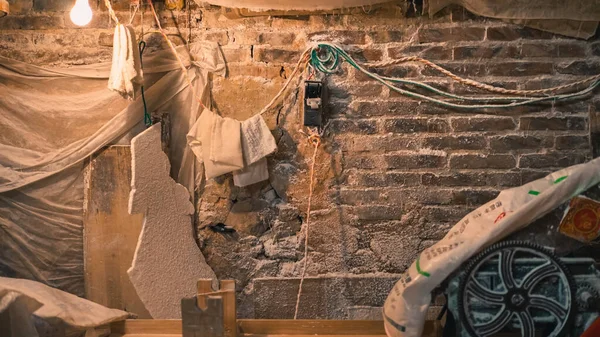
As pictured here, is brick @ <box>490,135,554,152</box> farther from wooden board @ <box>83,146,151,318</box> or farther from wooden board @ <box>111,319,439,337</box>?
wooden board @ <box>83,146,151,318</box>

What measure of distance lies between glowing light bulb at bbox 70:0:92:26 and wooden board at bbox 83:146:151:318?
Result: 0.60 metres

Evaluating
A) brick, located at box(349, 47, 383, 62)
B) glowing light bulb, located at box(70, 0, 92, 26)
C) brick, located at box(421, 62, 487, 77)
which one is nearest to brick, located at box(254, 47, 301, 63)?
brick, located at box(349, 47, 383, 62)

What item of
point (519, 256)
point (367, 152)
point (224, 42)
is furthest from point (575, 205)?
point (224, 42)

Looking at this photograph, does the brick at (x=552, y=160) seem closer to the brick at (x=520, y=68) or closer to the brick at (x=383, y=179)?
the brick at (x=520, y=68)

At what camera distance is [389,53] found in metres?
2.77

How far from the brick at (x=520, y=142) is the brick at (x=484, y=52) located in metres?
0.38

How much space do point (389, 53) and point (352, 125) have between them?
377 mm

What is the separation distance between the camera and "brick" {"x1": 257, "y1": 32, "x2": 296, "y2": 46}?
110 inches

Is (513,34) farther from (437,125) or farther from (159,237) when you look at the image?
(159,237)

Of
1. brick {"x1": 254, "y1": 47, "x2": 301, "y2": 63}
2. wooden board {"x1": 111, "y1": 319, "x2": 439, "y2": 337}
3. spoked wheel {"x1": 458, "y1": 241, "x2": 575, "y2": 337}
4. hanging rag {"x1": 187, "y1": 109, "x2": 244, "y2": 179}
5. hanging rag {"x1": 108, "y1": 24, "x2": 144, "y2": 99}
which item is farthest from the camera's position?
brick {"x1": 254, "y1": 47, "x2": 301, "y2": 63}

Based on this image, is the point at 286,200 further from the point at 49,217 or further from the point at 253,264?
the point at 49,217

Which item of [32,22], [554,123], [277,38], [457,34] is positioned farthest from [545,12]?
[32,22]

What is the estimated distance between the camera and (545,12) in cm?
267

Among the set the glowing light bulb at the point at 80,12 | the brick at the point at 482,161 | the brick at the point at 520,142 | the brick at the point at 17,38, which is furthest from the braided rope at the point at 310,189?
the brick at the point at 17,38
